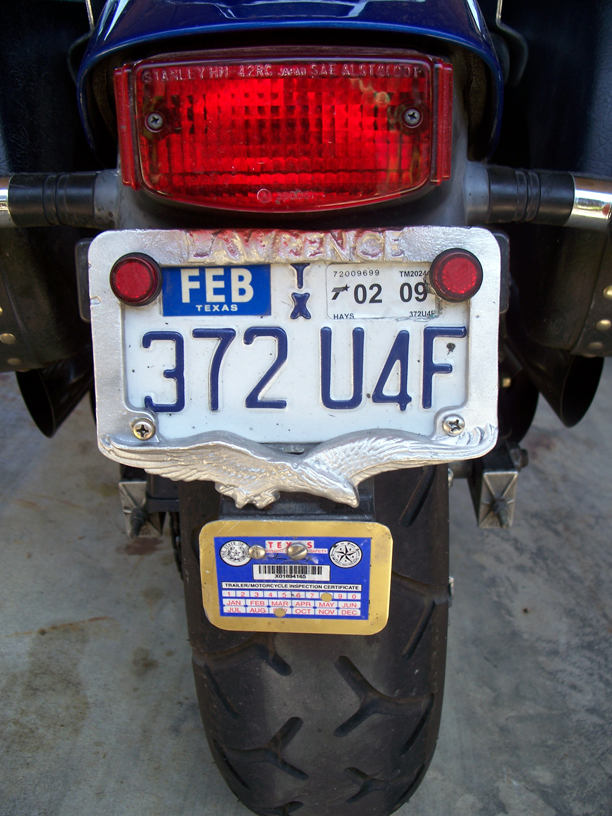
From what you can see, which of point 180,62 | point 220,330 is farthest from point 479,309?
point 180,62

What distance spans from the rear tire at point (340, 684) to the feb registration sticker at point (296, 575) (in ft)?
0.34

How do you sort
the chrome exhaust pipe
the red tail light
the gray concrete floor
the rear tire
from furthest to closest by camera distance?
the chrome exhaust pipe
the gray concrete floor
the rear tire
the red tail light

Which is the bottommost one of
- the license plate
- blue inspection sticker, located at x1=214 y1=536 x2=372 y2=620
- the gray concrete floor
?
the gray concrete floor

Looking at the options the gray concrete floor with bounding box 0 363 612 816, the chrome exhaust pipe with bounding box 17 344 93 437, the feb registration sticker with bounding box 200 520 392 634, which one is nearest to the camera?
the feb registration sticker with bounding box 200 520 392 634

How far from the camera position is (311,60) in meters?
0.64

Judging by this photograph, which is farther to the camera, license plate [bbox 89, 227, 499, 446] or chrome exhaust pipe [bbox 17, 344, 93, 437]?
chrome exhaust pipe [bbox 17, 344, 93, 437]

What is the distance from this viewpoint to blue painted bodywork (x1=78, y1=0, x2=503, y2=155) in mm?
650

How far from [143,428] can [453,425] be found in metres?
0.38

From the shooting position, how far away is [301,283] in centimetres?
72

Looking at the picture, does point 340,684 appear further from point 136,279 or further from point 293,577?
point 136,279

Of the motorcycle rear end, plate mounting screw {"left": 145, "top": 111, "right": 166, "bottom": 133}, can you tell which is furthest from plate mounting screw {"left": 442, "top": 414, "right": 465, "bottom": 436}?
plate mounting screw {"left": 145, "top": 111, "right": 166, "bottom": 133}

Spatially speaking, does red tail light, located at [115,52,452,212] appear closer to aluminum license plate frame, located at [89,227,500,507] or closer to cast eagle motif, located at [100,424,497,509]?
aluminum license plate frame, located at [89,227,500,507]

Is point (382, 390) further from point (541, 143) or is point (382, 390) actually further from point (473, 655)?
point (473, 655)

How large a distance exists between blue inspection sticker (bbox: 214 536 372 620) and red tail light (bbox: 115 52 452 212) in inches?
16.2
